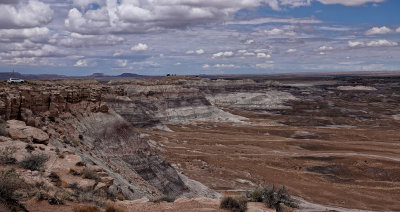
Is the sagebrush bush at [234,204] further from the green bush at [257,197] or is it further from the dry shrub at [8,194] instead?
the dry shrub at [8,194]

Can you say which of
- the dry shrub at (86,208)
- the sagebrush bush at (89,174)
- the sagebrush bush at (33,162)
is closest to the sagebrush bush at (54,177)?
the sagebrush bush at (33,162)

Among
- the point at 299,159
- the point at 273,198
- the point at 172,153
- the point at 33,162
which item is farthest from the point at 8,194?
the point at 299,159

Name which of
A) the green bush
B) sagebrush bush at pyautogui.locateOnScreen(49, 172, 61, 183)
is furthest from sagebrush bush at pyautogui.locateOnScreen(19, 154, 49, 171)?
the green bush

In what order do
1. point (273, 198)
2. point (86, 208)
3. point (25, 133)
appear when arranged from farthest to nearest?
point (25, 133)
point (273, 198)
point (86, 208)

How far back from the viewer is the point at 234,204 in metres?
10.7

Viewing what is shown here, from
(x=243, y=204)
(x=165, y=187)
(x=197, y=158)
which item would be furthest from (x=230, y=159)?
(x=243, y=204)

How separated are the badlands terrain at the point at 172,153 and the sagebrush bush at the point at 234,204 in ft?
0.86

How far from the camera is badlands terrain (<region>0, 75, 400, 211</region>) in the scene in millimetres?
12102

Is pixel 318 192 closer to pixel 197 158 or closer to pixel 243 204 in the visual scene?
pixel 197 158

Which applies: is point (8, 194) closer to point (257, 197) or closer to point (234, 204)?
point (234, 204)

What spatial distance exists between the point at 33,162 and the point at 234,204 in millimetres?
6685

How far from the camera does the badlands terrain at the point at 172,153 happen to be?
12102 mm

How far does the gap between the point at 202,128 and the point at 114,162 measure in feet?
151

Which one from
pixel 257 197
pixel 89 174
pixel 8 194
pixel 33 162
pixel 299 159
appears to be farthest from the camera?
pixel 299 159
